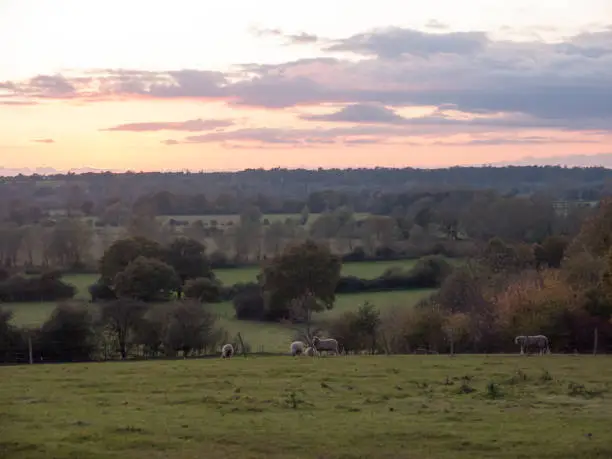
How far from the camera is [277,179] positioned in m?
197

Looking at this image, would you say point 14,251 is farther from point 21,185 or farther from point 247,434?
point 21,185

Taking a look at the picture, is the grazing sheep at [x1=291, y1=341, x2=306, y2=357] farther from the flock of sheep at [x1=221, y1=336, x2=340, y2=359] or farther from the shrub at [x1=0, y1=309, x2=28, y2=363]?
the shrub at [x1=0, y1=309, x2=28, y2=363]

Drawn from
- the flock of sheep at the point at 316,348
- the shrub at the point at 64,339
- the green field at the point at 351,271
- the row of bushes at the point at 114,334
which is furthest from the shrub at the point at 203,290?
the flock of sheep at the point at 316,348

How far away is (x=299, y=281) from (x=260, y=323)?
4.33 m

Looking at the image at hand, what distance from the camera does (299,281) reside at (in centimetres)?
6009

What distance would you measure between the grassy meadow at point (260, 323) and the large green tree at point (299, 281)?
1576 mm

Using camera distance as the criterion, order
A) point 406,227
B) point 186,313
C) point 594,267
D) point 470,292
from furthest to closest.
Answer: point 406,227, point 470,292, point 594,267, point 186,313

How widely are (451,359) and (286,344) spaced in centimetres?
1605

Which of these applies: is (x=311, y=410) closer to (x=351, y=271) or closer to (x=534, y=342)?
(x=534, y=342)

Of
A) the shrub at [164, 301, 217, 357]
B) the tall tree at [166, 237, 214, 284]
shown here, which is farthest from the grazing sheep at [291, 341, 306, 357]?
the tall tree at [166, 237, 214, 284]

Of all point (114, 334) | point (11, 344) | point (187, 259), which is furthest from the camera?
point (187, 259)

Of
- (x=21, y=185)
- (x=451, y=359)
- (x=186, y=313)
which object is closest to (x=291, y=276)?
(x=186, y=313)

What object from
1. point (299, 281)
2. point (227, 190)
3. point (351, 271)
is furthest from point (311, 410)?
point (227, 190)

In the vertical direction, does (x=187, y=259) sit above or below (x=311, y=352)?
above
